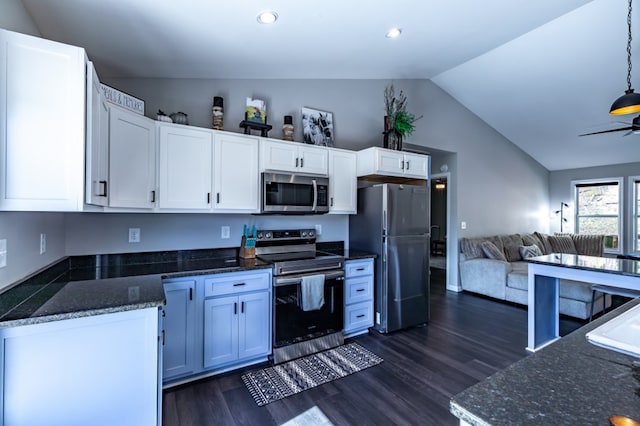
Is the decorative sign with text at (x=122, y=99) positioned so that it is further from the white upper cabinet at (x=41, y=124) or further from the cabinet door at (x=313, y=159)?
the cabinet door at (x=313, y=159)

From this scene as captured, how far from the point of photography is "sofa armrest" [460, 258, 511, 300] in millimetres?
4465

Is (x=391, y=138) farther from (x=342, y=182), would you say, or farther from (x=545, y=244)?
(x=545, y=244)

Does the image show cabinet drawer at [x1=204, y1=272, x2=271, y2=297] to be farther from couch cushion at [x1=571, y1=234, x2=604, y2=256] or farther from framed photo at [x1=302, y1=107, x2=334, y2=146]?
couch cushion at [x1=571, y1=234, x2=604, y2=256]

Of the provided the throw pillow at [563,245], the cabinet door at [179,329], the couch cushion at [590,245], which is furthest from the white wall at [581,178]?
the cabinet door at [179,329]

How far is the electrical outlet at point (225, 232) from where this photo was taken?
9.86ft

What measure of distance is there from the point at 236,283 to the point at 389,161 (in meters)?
2.17

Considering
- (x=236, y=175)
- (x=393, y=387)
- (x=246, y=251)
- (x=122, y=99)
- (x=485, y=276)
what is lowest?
(x=393, y=387)

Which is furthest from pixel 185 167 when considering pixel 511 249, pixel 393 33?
pixel 511 249

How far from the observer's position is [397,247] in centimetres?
331

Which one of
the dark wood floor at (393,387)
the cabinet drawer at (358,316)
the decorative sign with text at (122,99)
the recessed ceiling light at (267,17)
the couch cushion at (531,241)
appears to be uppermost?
the recessed ceiling light at (267,17)

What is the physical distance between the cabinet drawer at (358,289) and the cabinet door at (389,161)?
1.24 m

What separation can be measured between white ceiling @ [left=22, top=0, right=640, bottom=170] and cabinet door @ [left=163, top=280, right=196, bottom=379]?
71.8 inches

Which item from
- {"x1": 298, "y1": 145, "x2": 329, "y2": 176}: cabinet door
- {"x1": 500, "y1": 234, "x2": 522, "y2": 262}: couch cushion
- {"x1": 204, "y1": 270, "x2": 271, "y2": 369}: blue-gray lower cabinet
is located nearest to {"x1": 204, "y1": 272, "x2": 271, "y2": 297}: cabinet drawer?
{"x1": 204, "y1": 270, "x2": 271, "y2": 369}: blue-gray lower cabinet

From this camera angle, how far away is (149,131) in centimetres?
231
